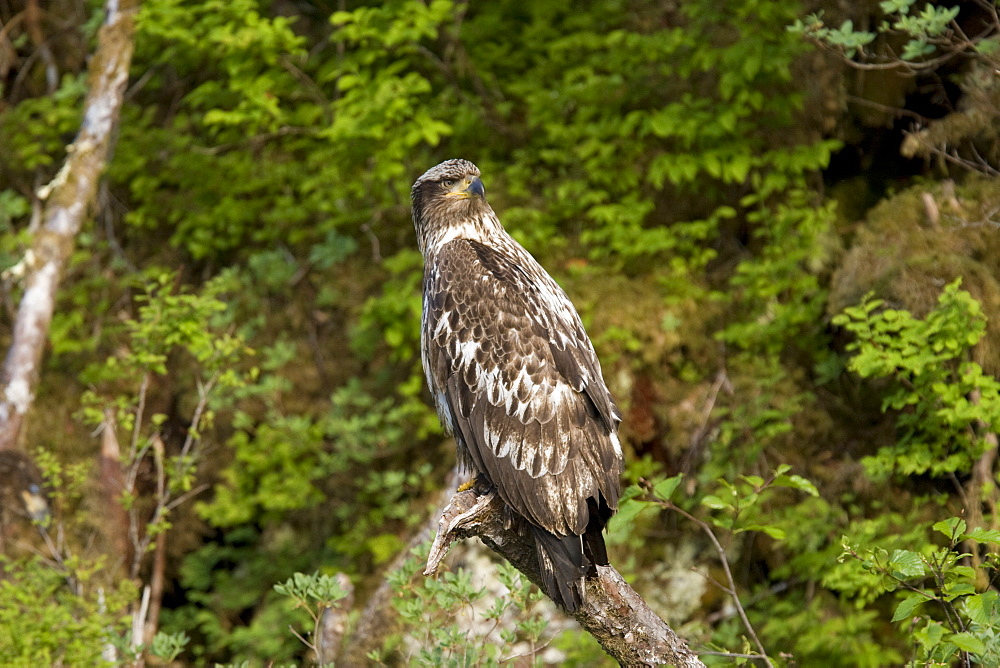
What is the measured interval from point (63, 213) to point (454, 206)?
142 inches

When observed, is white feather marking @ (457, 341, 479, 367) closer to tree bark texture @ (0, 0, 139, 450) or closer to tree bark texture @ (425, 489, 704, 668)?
tree bark texture @ (425, 489, 704, 668)

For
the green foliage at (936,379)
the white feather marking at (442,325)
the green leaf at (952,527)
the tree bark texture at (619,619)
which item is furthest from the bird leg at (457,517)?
the green foliage at (936,379)

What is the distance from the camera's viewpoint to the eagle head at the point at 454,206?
13.6ft

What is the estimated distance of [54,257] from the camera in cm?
632

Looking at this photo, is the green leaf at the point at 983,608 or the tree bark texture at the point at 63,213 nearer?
the green leaf at the point at 983,608

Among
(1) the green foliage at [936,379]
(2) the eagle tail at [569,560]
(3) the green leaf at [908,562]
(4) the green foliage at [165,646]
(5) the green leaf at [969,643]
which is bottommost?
(4) the green foliage at [165,646]

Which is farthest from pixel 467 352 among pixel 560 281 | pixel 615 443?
pixel 560 281

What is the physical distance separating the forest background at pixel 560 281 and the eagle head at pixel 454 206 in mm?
1463

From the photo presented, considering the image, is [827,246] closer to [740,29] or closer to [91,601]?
[740,29]

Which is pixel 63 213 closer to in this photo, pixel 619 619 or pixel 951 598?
pixel 619 619

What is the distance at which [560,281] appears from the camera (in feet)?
20.8

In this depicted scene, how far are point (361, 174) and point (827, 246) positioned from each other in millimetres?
3491

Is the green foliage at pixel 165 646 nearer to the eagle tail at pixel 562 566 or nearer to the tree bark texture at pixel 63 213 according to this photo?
the eagle tail at pixel 562 566

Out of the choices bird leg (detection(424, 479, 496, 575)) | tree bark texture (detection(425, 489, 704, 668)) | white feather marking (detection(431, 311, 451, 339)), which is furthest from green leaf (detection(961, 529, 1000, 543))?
white feather marking (detection(431, 311, 451, 339))
